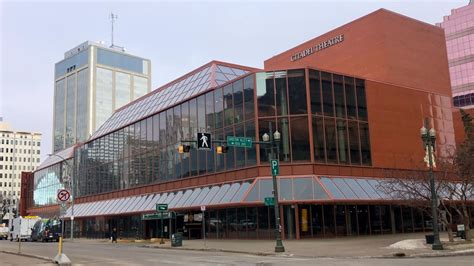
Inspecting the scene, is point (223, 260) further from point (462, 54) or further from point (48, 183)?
point (462, 54)

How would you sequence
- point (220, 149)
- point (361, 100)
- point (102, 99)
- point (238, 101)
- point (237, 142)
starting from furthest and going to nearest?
point (102, 99) → point (361, 100) → point (238, 101) → point (237, 142) → point (220, 149)

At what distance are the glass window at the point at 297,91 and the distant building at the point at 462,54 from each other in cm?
6624

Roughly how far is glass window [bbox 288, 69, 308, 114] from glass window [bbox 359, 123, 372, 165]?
20.8ft

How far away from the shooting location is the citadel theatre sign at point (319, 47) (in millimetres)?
59003

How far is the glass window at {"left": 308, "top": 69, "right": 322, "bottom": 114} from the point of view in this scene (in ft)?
141

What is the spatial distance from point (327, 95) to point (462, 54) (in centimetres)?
6970

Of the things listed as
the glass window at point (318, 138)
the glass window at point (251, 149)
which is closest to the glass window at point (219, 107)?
the glass window at point (251, 149)

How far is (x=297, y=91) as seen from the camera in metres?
43.0

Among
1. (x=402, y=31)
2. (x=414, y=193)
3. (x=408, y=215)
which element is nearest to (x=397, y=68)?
(x=402, y=31)

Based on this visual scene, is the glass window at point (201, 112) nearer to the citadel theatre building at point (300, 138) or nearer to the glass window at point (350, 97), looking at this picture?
the citadel theatre building at point (300, 138)

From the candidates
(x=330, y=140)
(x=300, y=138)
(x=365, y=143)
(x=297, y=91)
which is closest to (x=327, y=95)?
(x=297, y=91)

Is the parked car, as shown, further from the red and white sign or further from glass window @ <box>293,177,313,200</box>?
the red and white sign

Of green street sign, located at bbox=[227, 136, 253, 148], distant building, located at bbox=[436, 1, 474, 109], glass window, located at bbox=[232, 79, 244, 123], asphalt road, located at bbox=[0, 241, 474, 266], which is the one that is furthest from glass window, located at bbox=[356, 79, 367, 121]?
distant building, located at bbox=[436, 1, 474, 109]

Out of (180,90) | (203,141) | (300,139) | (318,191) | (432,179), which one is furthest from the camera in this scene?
(180,90)
